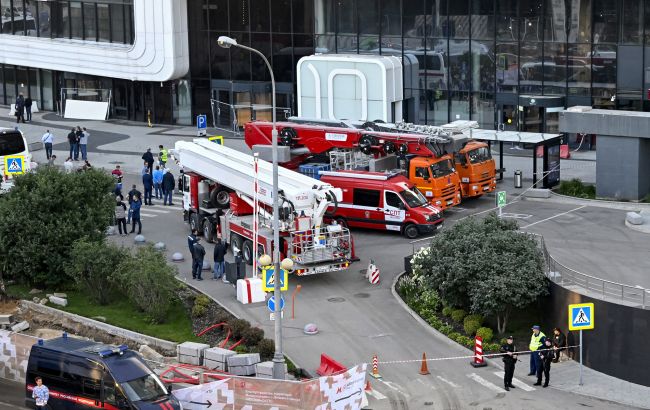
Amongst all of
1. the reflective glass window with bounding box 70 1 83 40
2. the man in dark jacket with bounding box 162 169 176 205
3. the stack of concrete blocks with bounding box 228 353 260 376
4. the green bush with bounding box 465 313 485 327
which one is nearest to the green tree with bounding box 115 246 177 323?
the stack of concrete blocks with bounding box 228 353 260 376

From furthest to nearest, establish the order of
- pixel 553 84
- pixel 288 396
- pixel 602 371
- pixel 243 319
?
pixel 553 84
pixel 243 319
pixel 602 371
pixel 288 396

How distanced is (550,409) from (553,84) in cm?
3060

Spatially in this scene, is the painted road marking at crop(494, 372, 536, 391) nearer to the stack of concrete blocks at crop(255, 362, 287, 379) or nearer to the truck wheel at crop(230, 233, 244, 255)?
the stack of concrete blocks at crop(255, 362, 287, 379)

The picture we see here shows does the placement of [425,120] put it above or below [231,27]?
below

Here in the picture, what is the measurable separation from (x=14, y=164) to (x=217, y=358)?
20.7 m

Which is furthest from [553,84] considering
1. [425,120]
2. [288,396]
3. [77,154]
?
[288,396]

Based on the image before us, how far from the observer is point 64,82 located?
70062 mm

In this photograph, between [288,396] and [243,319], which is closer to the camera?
[288,396]

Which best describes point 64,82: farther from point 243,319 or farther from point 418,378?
point 418,378

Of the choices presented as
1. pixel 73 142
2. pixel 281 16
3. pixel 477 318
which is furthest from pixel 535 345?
pixel 281 16

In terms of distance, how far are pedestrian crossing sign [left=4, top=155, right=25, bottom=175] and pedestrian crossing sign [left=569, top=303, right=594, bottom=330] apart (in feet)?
80.3

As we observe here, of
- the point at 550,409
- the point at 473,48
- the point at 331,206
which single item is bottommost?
the point at 550,409

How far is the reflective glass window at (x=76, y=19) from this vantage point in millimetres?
67500

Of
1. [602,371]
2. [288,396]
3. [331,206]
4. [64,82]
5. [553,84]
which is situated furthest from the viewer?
[64,82]
